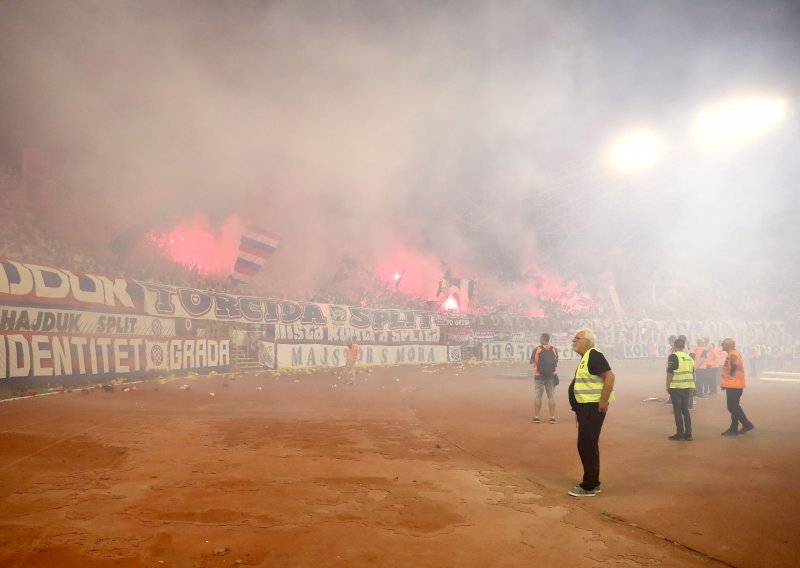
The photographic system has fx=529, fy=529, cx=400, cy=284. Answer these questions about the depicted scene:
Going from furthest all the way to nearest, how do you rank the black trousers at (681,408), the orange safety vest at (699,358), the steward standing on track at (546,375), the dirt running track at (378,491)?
1. the orange safety vest at (699,358)
2. the steward standing on track at (546,375)
3. the black trousers at (681,408)
4. the dirt running track at (378,491)

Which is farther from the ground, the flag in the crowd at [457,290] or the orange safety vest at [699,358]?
the flag in the crowd at [457,290]

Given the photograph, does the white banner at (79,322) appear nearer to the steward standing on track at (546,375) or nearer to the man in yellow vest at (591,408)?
the steward standing on track at (546,375)

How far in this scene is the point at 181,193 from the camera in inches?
1330

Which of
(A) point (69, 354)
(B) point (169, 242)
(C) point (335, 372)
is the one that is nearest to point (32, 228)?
(B) point (169, 242)

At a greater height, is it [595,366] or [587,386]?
[595,366]

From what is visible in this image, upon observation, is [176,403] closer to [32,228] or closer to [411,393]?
[411,393]

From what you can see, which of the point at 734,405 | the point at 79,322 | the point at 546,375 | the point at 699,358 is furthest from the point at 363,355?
the point at 734,405

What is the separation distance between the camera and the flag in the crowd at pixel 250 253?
1426 inches

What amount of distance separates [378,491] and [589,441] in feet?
8.29

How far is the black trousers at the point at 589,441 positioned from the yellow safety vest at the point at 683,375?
14.2 feet

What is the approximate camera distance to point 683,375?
965 centimetres

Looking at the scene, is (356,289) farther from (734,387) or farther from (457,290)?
(734,387)

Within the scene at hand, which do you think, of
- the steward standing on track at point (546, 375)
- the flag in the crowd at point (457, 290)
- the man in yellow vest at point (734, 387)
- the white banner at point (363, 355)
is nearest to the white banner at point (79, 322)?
the white banner at point (363, 355)

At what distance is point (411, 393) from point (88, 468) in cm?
1134
